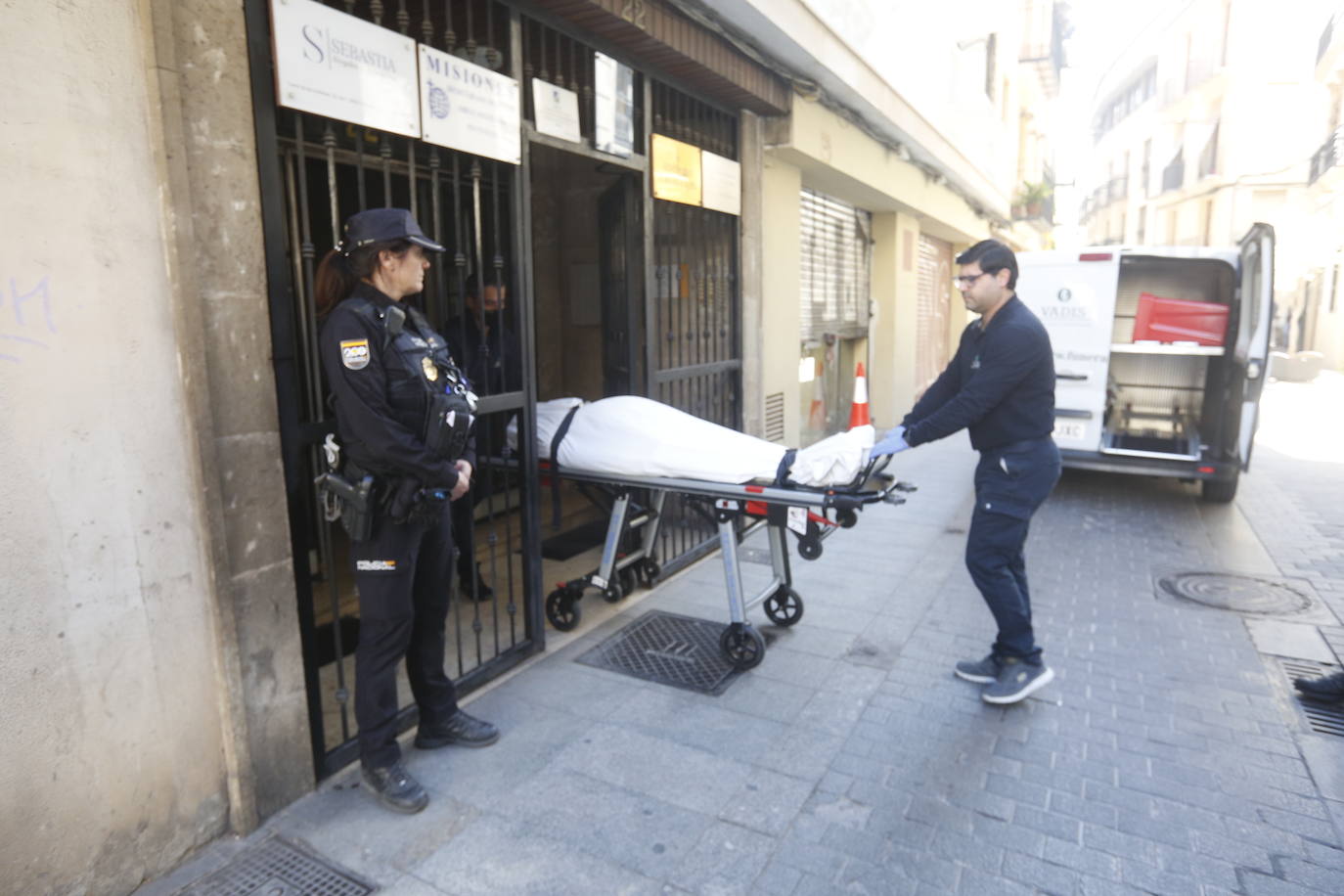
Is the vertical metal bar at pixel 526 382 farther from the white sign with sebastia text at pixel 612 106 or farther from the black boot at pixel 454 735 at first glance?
the black boot at pixel 454 735

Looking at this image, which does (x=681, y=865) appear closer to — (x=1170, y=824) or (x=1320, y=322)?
(x=1170, y=824)

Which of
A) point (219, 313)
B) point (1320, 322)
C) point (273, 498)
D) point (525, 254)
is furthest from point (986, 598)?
point (1320, 322)

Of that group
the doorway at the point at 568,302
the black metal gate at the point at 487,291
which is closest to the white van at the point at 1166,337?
the black metal gate at the point at 487,291

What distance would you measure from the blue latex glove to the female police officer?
175 centimetres

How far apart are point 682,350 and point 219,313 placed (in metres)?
3.77

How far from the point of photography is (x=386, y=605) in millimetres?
2994

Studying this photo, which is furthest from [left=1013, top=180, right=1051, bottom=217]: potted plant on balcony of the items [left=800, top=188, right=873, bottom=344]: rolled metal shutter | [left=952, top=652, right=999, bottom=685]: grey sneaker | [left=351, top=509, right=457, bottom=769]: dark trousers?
[left=351, top=509, right=457, bottom=769]: dark trousers

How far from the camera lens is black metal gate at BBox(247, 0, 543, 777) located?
296 cm

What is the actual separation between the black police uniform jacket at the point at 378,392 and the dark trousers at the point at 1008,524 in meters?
2.38

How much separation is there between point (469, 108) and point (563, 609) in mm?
2654

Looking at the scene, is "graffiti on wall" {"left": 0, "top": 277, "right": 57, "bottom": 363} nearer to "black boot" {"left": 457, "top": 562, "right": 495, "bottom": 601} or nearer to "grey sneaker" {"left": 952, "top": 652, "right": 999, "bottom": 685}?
"black boot" {"left": 457, "top": 562, "right": 495, "bottom": 601}

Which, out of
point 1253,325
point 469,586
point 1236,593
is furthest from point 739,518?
point 1253,325

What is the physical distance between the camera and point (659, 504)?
189 inches

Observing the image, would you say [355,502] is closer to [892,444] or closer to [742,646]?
[742,646]
